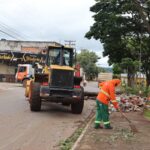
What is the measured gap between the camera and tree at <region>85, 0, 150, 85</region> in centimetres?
4784

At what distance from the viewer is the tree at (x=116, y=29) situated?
47.8 meters

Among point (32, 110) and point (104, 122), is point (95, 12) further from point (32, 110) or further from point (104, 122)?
point (104, 122)

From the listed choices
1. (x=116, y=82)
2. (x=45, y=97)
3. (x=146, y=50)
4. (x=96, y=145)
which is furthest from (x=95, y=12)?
(x=96, y=145)

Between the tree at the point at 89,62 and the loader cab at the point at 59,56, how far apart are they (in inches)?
4635

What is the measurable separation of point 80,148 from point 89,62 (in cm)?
13585

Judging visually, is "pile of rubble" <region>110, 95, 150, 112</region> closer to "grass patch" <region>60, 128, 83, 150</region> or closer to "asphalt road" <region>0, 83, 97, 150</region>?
"asphalt road" <region>0, 83, 97, 150</region>

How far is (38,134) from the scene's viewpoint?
45.3 ft

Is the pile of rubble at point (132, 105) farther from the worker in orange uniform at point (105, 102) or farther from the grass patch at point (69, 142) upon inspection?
the grass patch at point (69, 142)

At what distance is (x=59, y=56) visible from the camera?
22.2 m

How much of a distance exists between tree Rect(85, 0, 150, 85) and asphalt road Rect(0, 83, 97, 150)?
85.2 ft

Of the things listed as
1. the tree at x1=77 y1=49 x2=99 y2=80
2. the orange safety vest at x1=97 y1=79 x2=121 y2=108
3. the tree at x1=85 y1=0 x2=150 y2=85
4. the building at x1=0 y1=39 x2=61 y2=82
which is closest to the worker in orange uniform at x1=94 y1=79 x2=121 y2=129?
the orange safety vest at x1=97 y1=79 x2=121 y2=108

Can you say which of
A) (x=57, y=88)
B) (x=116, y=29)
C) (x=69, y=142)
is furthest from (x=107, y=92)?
(x=116, y=29)

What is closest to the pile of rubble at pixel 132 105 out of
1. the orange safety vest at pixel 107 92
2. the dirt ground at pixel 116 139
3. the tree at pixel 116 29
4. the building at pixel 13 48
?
the orange safety vest at pixel 107 92

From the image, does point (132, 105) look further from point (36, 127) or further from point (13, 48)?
point (13, 48)
